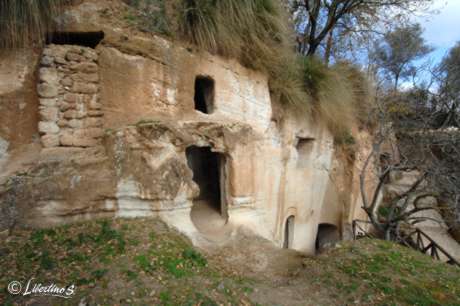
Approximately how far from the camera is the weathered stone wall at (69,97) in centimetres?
291

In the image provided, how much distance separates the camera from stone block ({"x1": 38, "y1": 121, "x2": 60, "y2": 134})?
2.93 m

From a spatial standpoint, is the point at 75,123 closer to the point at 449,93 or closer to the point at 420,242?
the point at 449,93

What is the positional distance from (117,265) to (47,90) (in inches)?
82.7

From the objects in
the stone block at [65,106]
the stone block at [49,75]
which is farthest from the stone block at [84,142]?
the stone block at [49,75]

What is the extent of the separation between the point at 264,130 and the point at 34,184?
3659mm

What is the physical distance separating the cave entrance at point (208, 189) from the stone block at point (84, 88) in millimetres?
2087

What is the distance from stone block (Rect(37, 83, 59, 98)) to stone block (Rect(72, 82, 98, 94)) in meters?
0.19

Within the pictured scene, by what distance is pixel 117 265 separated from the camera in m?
2.47

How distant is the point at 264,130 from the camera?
16.4ft

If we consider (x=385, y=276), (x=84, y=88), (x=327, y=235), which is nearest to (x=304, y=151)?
(x=327, y=235)

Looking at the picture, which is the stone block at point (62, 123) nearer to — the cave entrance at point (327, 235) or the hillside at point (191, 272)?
the hillside at point (191, 272)

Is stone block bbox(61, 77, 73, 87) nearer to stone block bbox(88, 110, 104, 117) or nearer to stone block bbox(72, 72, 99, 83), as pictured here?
stone block bbox(72, 72, 99, 83)

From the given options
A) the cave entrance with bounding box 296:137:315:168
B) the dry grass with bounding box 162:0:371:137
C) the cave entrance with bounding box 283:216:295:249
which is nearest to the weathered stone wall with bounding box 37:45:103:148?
the dry grass with bounding box 162:0:371:137

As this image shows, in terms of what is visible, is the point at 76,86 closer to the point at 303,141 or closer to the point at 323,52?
the point at 303,141
